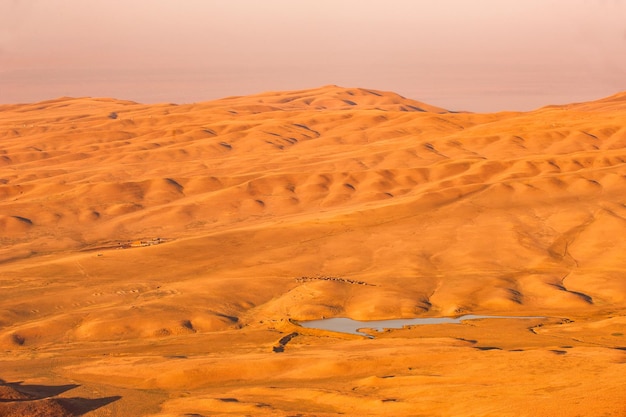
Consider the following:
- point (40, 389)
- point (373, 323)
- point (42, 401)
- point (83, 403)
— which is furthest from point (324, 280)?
point (42, 401)

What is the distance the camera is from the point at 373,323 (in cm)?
5744

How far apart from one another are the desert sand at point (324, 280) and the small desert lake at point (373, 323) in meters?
0.97

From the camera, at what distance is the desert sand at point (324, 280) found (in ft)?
124

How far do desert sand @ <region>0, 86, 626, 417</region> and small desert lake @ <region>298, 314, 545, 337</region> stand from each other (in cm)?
97

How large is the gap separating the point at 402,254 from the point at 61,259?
29708 millimetres

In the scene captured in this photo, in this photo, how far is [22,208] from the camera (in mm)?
103938

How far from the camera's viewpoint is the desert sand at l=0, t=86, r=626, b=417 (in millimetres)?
37719

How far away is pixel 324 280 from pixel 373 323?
947cm

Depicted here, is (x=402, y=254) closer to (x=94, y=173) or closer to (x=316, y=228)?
(x=316, y=228)

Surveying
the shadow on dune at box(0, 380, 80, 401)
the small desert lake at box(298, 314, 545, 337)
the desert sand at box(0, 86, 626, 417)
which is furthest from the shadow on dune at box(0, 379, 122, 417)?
the small desert lake at box(298, 314, 545, 337)

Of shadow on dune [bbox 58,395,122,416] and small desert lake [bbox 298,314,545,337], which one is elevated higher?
shadow on dune [bbox 58,395,122,416]

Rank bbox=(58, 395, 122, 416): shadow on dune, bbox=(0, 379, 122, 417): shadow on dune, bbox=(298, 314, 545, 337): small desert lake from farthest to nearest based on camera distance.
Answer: bbox=(298, 314, 545, 337): small desert lake < bbox=(58, 395, 122, 416): shadow on dune < bbox=(0, 379, 122, 417): shadow on dune

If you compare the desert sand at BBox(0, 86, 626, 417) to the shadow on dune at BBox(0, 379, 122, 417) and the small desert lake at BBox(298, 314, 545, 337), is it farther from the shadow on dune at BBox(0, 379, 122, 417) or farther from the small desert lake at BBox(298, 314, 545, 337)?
the small desert lake at BBox(298, 314, 545, 337)

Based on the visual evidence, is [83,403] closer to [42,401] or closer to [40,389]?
[42,401]
